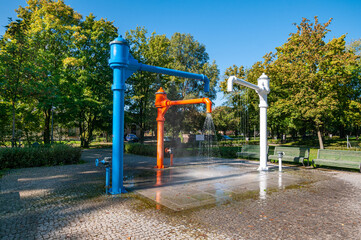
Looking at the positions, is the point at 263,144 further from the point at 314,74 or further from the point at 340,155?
the point at 314,74

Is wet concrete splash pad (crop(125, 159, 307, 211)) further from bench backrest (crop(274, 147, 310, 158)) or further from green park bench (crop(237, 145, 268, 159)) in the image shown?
green park bench (crop(237, 145, 268, 159))

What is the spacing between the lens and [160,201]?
557 centimetres

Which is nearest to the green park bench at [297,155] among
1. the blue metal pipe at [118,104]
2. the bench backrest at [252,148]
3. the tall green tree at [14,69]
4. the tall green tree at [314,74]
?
the bench backrest at [252,148]

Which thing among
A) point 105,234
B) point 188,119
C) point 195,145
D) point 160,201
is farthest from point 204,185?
point 188,119

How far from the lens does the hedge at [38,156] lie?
10.5 meters

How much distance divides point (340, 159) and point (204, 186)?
23.0ft

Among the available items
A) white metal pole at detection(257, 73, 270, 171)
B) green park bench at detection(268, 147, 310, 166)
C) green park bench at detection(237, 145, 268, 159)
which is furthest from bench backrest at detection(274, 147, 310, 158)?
white metal pole at detection(257, 73, 270, 171)

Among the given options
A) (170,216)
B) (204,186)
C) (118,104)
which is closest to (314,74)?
(204,186)

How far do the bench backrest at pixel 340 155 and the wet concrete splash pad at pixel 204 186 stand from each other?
2.23 meters

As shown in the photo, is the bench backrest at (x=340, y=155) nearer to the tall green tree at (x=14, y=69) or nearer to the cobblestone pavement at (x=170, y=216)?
the cobblestone pavement at (x=170, y=216)

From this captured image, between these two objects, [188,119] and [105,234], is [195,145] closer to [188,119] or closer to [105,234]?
[188,119]

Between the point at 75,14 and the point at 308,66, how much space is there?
22.6 meters

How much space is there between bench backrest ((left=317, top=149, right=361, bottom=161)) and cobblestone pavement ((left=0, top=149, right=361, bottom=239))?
3.61 metres

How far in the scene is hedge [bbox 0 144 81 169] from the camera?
415 inches
